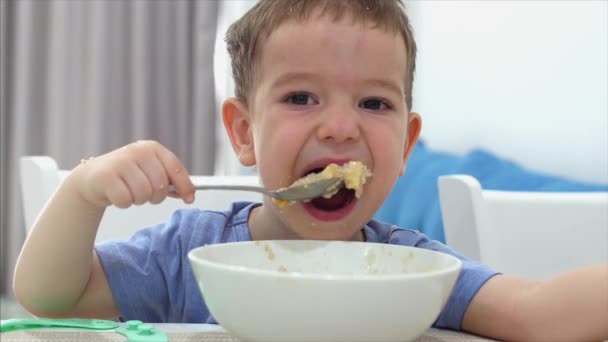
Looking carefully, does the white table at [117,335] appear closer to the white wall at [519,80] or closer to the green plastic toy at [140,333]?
the green plastic toy at [140,333]

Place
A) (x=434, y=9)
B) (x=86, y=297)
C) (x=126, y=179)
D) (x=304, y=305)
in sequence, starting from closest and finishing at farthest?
(x=304, y=305) → (x=126, y=179) → (x=86, y=297) → (x=434, y=9)

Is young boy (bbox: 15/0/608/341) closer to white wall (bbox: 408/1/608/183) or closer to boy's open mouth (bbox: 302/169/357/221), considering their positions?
boy's open mouth (bbox: 302/169/357/221)

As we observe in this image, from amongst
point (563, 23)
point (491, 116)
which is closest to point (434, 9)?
point (491, 116)

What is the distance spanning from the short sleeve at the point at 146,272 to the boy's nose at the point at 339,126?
24 centimetres

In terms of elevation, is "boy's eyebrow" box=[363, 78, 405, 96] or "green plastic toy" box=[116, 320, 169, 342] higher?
"boy's eyebrow" box=[363, 78, 405, 96]

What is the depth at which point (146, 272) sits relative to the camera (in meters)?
0.92

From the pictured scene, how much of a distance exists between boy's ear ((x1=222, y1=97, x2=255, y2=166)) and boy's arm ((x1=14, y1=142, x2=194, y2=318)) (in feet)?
0.82

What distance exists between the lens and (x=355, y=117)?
87 centimetres

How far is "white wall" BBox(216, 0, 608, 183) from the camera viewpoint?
1.78m

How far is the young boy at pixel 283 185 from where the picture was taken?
727 millimetres

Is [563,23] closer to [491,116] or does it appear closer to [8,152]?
[491,116]

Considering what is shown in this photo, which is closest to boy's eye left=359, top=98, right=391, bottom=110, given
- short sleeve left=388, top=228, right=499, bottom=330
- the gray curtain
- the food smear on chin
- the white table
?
the food smear on chin

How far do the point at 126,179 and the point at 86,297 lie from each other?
0.22m

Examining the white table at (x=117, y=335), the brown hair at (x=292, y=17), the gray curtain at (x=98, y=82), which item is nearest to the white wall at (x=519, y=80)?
the gray curtain at (x=98, y=82)
